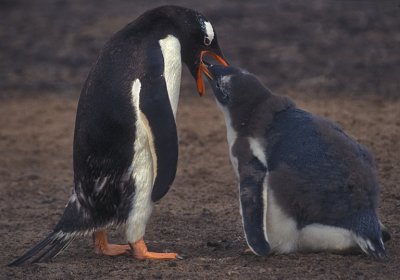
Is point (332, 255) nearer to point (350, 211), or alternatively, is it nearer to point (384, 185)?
point (350, 211)

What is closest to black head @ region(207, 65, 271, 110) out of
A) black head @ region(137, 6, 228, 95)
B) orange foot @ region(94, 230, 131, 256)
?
black head @ region(137, 6, 228, 95)

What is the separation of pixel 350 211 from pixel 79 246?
70.7 inches

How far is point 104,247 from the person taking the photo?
555cm

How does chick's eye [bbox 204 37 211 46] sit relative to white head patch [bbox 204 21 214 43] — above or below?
below

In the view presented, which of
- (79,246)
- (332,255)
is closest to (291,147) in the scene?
(332,255)

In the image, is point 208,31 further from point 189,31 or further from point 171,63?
point 171,63

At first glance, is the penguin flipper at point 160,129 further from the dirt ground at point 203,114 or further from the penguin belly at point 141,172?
the dirt ground at point 203,114

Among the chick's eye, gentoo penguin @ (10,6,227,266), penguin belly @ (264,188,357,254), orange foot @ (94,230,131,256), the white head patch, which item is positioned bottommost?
orange foot @ (94,230,131,256)

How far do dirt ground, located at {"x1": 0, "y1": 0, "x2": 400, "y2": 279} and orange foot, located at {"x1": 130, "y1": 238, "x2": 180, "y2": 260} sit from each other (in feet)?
0.17

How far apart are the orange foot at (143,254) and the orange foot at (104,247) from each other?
7.7 inches

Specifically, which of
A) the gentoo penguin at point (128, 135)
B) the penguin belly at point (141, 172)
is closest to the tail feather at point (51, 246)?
the gentoo penguin at point (128, 135)

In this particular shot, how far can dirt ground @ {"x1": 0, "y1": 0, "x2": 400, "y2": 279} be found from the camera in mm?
5167

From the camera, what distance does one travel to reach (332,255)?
5.05 metres

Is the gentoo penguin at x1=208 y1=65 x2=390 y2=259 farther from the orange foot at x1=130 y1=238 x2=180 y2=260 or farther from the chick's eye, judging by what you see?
the chick's eye
